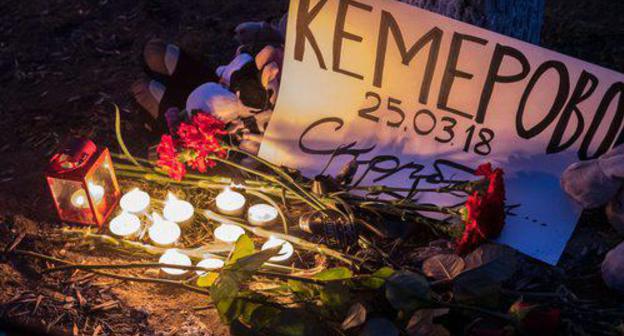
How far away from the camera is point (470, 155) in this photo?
7.85 ft

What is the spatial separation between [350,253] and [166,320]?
697 millimetres

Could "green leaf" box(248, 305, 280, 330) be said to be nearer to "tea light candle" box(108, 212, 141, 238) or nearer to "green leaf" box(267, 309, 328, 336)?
"green leaf" box(267, 309, 328, 336)

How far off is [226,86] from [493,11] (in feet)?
4.03

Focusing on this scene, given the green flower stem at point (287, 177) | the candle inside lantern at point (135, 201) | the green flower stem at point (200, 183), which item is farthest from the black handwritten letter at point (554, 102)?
the candle inside lantern at point (135, 201)

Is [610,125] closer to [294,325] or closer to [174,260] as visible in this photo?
[294,325]

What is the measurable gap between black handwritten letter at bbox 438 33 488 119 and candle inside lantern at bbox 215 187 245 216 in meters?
0.89

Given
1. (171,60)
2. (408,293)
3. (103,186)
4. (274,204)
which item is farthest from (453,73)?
(103,186)

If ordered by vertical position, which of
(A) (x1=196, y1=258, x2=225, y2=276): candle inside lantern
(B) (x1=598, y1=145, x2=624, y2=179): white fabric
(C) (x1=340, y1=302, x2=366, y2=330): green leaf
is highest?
(B) (x1=598, y1=145, x2=624, y2=179): white fabric

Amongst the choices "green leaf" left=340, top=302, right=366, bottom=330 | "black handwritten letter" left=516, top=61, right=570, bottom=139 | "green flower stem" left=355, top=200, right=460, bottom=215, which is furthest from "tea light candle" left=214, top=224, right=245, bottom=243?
"black handwritten letter" left=516, top=61, right=570, bottom=139

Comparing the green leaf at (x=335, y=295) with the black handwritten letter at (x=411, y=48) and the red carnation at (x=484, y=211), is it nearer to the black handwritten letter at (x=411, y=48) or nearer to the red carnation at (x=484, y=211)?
the red carnation at (x=484, y=211)

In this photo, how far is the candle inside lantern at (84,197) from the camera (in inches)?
95.6

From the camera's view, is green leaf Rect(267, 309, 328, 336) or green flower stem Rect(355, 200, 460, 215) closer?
green leaf Rect(267, 309, 328, 336)

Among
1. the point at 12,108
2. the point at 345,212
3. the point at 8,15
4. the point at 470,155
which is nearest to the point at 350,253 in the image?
the point at 345,212

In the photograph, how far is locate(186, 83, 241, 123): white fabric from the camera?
8.97ft
